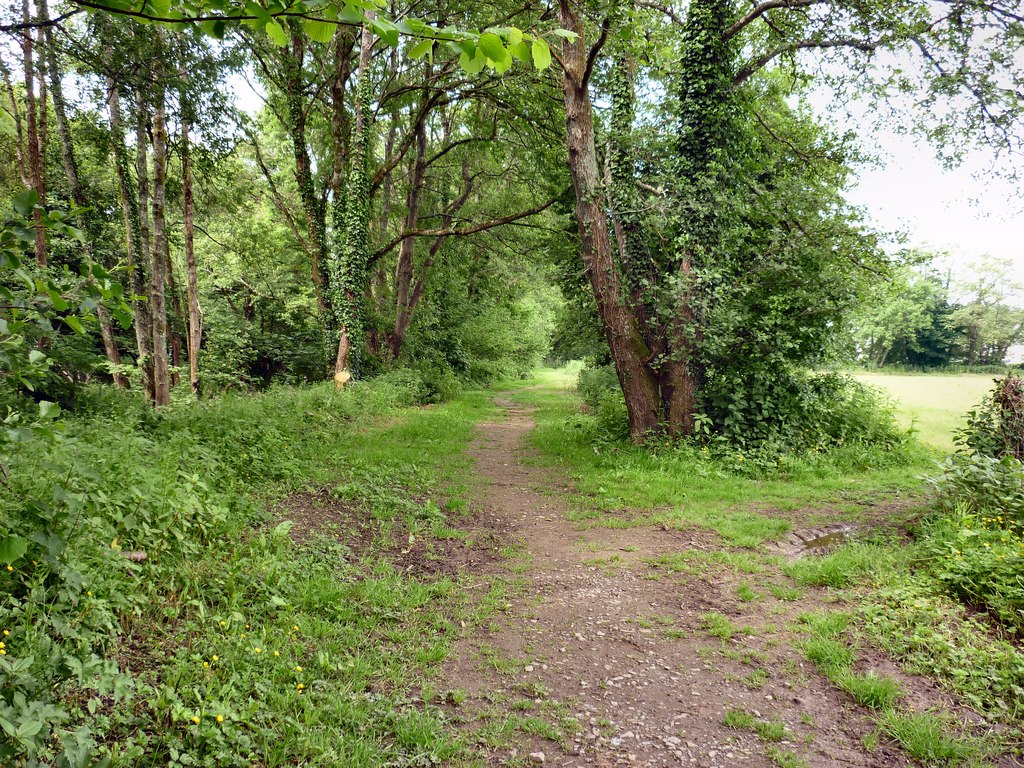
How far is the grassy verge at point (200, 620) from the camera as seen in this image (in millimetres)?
2287

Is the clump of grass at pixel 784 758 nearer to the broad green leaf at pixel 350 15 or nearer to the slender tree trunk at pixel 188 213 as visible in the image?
the broad green leaf at pixel 350 15

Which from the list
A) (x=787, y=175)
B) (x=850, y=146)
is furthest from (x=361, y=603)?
(x=850, y=146)

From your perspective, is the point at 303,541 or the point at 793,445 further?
the point at 793,445

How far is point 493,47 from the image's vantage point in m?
1.43

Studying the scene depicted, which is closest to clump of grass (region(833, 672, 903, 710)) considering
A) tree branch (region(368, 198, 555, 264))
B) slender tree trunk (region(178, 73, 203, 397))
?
tree branch (region(368, 198, 555, 264))

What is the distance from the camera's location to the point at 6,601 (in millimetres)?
2434

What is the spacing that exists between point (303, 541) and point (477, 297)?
2099 cm

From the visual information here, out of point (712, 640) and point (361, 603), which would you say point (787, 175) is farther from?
point (361, 603)

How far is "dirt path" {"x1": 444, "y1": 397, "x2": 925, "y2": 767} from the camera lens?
274cm

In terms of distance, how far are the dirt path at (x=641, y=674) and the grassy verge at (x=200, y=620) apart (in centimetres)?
38

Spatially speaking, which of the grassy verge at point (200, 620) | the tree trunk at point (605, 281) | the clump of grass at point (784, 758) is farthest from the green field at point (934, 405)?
the grassy verge at point (200, 620)

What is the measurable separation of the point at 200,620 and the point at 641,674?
9.46 ft

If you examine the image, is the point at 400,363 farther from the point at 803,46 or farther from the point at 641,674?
the point at 641,674

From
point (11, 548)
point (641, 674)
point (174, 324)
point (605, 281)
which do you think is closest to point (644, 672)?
point (641, 674)
